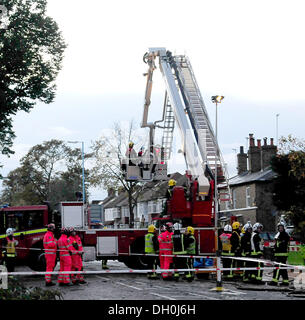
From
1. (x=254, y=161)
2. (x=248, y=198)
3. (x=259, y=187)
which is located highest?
(x=254, y=161)

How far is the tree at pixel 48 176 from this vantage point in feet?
217

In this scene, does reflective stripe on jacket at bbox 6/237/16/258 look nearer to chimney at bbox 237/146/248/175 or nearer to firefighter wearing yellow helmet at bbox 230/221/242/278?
firefighter wearing yellow helmet at bbox 230/221/242/278

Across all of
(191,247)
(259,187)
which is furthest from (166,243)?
(259,187)

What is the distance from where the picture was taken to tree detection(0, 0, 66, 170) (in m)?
25.6

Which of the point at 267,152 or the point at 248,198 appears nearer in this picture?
the point at 267,152

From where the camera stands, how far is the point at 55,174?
66.4m

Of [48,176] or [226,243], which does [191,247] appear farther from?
[48,176]

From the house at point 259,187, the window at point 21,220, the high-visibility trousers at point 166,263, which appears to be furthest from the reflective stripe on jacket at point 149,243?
the house at point 259,187

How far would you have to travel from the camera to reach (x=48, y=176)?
66062mm

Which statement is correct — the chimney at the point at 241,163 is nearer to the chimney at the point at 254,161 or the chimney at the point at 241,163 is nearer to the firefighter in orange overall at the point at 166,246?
the chimney at the point at 254,161

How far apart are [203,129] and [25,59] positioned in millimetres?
10294

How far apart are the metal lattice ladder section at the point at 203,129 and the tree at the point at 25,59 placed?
844 cm

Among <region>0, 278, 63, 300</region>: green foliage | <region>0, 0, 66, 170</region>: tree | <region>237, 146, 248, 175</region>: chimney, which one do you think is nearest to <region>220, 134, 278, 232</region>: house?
<region>237, 146, 248, 175</region>: chimney

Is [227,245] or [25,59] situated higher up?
[25,59]
